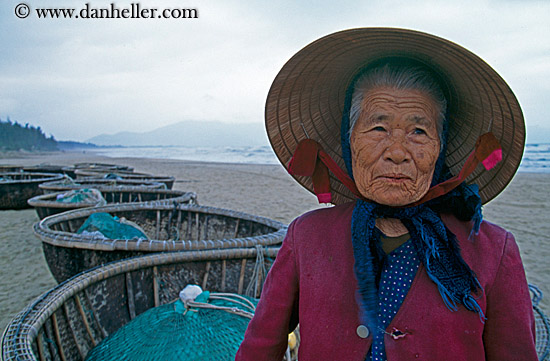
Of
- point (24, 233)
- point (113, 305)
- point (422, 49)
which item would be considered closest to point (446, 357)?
point (422, 49)

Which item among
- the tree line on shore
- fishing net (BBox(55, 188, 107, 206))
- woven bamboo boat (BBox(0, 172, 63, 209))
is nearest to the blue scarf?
fishing net (BBox(55, 188, 107, 206))

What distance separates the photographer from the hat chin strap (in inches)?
33.5

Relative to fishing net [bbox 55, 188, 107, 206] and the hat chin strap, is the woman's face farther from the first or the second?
fishing net [bbox 55, 188, 107, 206]

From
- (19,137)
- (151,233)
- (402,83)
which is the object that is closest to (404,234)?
(402,83)

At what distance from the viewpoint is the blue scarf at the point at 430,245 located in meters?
0.74

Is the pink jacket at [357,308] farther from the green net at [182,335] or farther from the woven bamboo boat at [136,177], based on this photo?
the woven bamboo boat at [136,177]

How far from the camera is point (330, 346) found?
2.63 feet

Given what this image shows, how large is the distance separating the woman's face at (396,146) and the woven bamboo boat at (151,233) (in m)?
1.64

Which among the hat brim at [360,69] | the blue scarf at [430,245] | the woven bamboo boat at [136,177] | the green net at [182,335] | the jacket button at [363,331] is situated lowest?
the green net at [182,335]

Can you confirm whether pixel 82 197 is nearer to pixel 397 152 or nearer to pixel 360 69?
pixel 360 69

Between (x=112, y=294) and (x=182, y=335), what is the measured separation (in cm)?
60

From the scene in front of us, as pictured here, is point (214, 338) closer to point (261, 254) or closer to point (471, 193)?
point (261, 254)

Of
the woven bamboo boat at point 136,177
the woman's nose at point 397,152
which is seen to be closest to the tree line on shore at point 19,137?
the woven bamboo boat at point 136,177

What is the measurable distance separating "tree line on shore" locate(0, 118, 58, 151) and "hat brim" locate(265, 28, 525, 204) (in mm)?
55721
